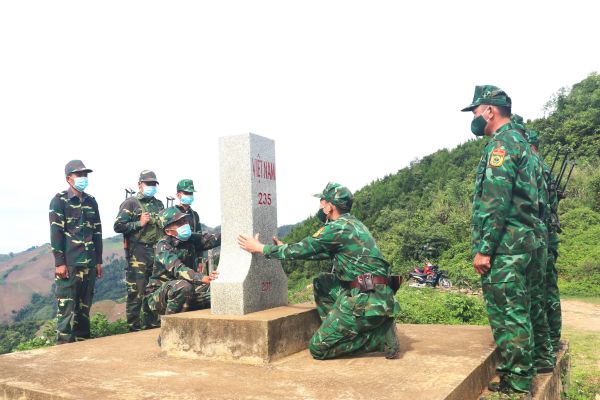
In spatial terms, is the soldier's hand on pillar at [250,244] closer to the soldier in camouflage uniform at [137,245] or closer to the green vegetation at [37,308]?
the soldier in camouflage uniform at [137,245]

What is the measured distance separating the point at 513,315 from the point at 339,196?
1703 mm

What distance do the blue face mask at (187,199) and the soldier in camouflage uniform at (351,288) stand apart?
2.52 metres

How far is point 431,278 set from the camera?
13.3 m

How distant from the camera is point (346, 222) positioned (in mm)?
4383

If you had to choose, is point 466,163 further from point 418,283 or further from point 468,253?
point 418,283

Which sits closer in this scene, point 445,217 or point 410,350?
point 410,350

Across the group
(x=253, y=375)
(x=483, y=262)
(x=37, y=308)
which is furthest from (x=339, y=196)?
(x=37, y=308)

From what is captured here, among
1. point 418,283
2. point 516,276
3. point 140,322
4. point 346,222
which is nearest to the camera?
point 516,276

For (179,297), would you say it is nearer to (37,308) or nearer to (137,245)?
(137,245)

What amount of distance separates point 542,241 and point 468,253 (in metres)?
11.8

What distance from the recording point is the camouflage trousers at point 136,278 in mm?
7004

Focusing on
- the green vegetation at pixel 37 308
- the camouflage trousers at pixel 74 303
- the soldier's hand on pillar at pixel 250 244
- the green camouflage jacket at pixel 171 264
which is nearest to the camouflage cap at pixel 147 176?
the camouflage trousers at pixel 74 303

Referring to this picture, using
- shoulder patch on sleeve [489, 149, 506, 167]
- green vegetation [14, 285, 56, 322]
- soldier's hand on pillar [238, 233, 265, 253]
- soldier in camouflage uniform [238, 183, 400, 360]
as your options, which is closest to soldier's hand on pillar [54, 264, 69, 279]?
soldier's hand on pillar [238, 233, 265, 253]

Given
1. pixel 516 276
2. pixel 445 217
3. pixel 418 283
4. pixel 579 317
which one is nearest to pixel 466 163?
pixel 445 217
